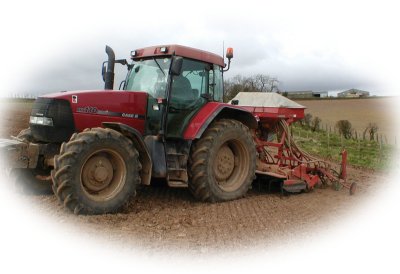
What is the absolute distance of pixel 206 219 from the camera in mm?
5547

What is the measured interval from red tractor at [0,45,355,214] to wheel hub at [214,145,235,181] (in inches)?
0.7

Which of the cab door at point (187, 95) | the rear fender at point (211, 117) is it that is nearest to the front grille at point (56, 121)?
the cab door at point (187, 95)

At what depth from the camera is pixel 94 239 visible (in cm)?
445

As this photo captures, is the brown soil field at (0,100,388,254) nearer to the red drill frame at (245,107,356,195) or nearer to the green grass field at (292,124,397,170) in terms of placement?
the red drill frame at (245,107,356,195)

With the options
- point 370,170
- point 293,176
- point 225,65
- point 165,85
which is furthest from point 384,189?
point 165,85

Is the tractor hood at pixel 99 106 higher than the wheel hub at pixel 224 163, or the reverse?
the tractor hood at pixel 99 106

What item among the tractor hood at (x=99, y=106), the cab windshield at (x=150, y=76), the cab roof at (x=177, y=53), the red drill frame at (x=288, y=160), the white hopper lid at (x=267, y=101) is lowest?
the red drill frame at (x=288, y=160)

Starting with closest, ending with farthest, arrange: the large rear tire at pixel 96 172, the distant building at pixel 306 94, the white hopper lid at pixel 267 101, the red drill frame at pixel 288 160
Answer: the large rear tire at pixel 96 172 → the red drill frame at pixel 288 160 → the white hopper lid at pixel 267 101 → the distant building at pixel 306 94

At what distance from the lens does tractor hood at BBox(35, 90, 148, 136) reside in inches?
219

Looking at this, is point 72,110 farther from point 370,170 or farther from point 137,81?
point 370,170

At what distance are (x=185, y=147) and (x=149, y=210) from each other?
1.17 m

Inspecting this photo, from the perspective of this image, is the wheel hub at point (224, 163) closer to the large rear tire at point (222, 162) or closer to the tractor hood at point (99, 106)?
the large rear tire at point (222, 162)

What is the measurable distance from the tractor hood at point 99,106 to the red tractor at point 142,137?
0.04 feet

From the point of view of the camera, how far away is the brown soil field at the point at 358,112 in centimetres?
2668
